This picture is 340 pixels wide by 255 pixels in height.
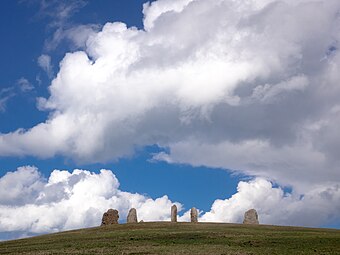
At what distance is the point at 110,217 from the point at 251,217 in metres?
27.7

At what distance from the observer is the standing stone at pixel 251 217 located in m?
87.8

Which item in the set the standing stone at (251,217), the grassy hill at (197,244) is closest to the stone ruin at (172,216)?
the standing stone at (251,217)

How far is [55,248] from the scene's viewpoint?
5466 cm

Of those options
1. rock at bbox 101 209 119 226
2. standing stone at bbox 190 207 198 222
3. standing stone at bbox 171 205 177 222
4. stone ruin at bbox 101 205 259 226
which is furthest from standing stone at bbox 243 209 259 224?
rock at bbox 101 209 119 226

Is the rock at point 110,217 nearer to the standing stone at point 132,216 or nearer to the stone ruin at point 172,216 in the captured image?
the stone ruin at point 172,216

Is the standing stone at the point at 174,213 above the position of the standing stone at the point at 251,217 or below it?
above

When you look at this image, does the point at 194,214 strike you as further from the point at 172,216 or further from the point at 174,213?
the point at 172,216

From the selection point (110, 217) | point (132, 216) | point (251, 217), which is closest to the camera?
point (251, 217)

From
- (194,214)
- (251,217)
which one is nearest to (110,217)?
(194,214)

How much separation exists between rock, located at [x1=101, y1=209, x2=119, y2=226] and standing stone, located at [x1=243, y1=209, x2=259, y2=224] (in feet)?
83.0

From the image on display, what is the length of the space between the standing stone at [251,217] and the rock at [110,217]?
2529 cm

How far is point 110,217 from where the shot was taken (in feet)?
295

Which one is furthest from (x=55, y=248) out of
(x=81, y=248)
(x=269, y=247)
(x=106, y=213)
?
(x=106, y=213)

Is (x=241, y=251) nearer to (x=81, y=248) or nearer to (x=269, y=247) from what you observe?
(x=269, y=247)
